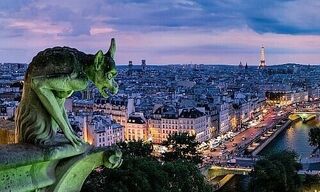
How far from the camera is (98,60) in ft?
11.5

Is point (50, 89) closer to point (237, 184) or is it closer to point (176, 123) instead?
point (237, 184)

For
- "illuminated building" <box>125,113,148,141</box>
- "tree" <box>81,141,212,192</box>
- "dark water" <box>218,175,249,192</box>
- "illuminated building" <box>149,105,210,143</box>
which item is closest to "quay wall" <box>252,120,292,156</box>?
"illuminated building" <box>149,105,210,143</box>

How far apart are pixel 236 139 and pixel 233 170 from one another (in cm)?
1758

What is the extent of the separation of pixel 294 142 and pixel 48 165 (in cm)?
4455

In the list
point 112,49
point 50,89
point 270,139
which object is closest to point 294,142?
point 270,139

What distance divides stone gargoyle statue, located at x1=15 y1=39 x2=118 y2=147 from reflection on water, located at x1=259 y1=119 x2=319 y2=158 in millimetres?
34993

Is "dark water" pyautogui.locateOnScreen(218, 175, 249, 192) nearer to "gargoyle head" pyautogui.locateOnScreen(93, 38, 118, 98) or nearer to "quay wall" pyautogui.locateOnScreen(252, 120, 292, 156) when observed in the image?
"quay wall" pyautogui.locateOnScreen(252, 120, 292, 156)

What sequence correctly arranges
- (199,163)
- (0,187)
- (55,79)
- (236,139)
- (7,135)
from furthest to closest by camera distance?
(236,139), (199,163), (7,135), (55,79), (0,187)

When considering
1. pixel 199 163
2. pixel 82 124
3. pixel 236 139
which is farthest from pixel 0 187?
pixel 236 139

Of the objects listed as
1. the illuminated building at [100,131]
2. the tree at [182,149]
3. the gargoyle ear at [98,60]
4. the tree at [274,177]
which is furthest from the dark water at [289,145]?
the gargoyle ear at [98,60]

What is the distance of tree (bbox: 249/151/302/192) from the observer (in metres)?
21.3

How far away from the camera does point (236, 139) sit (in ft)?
153

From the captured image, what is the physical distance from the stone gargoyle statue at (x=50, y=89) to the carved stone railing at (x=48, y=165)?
0.33ft

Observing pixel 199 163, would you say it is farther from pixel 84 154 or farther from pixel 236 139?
pixel 84 154
